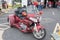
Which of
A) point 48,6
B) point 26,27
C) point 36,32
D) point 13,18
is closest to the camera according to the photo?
point 36,32

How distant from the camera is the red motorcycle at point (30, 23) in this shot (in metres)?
7.35

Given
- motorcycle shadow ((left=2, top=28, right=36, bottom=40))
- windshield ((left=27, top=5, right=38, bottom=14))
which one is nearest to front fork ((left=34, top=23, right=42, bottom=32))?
motorcycle shadow ((left=2, top=28, right=36, bottom=40))

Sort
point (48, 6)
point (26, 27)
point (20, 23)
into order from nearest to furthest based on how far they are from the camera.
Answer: point (26, 27) < point (20, 23) < point (48, 6)

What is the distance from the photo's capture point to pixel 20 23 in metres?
8.77

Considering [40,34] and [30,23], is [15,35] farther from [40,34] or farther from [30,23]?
[40,34]

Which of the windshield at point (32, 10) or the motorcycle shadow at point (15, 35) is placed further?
the windshield at point (32, 10)

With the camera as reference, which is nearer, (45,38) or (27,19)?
(45,38)

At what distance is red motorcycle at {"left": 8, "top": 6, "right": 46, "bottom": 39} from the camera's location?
7354 mm

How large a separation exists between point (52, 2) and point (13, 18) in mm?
16254

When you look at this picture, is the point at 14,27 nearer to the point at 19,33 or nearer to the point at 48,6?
the point at 19,33

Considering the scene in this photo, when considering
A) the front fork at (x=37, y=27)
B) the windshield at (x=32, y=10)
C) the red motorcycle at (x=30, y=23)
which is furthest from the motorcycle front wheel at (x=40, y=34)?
the windshield at (x=32, y=10)

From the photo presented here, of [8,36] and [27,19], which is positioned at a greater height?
[27,19]

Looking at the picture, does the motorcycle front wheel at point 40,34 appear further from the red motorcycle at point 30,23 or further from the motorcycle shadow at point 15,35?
the motorcycle shadow at point 15,35

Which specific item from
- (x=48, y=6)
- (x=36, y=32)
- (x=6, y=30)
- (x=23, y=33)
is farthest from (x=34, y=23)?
(x=48, y=6)
